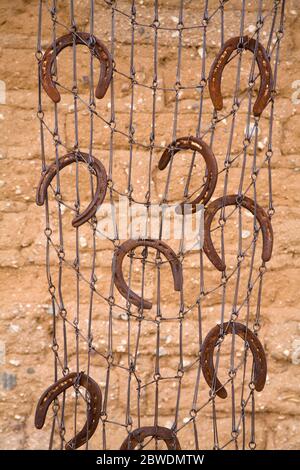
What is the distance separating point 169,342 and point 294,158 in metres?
0.58

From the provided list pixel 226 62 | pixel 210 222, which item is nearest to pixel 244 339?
pixel 210 222

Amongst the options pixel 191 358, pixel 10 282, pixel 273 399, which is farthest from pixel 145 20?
pixel 273 399

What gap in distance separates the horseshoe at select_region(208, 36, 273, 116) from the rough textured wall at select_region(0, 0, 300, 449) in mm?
397

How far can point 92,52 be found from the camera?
147 centimetres

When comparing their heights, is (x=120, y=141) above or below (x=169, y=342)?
above

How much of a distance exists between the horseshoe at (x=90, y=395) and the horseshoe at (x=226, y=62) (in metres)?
0.63

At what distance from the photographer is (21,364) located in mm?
1876

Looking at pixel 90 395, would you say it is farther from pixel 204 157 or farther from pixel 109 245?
pixel 204 157

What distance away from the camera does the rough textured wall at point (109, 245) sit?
6.09 feet

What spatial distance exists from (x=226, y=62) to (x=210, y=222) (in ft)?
1.08

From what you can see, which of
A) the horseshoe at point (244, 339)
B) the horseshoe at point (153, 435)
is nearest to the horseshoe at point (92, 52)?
the horseshoe at point (244, 339)

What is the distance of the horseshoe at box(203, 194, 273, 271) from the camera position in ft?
4.99

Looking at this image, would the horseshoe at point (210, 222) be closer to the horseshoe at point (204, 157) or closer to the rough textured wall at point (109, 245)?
the horseshoe at point (204, 157)

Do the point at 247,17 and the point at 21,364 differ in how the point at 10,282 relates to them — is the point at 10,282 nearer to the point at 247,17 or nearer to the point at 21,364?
the point at 21,364
